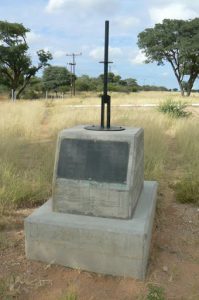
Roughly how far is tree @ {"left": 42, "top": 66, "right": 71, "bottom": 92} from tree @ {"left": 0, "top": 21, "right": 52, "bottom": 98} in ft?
57.0

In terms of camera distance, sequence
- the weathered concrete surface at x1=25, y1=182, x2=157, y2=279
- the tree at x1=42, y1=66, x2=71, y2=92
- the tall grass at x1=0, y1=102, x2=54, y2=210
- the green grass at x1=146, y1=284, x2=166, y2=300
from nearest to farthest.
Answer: the green grass at x1=146, y1=284, x2=166, y2=300, the weathered concrete surface at x1=25, y1=182, x2=157, y2=279, the tall grass at x1=0, y1=102, x2=54, y2=210, the tree at x1=42, y1=66, x2=71, y2=92

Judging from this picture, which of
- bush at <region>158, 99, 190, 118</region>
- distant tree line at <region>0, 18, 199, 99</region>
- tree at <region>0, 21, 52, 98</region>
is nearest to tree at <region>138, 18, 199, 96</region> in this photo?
distant tree line at <region>0, 18, 199, 99</region>

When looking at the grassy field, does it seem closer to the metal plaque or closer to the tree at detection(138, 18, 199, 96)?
the metal plaque

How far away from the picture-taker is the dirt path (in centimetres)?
272

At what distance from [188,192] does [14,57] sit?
97.2 ft

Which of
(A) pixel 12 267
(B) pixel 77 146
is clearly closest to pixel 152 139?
(B) pixel 77 146

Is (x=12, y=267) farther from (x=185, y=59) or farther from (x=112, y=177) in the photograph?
(x=185, y=59)

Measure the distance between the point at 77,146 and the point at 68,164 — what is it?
176mm

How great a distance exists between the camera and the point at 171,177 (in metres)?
5.61

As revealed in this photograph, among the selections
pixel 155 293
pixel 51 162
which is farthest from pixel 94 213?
pixel 51 162

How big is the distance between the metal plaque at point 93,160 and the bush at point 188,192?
171cm

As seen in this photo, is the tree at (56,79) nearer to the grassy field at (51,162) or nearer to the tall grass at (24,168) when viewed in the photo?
the grassy field at (51,162)

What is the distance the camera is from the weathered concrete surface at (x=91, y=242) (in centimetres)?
288

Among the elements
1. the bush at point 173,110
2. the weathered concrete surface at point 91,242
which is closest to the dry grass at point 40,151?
the weathered concrete surface at point 91,242
